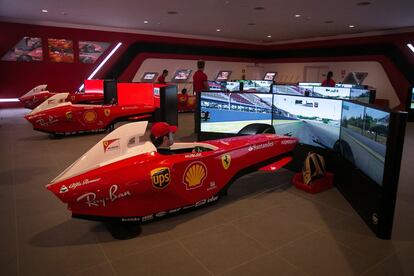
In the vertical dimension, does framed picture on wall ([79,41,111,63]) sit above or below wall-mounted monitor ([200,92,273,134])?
above

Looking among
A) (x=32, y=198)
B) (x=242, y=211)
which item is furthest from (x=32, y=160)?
(x=242, y=211)

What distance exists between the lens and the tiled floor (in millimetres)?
2258

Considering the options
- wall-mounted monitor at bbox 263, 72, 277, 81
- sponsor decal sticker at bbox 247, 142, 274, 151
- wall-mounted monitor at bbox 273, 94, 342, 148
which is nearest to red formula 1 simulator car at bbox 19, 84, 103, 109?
wall-mounted monitor at bbox 273, 94, 342, 148

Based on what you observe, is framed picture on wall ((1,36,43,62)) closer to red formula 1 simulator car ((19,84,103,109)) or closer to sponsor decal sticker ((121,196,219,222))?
red formula 1 simulator car ((19,84,103,109))

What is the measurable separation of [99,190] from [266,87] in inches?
328

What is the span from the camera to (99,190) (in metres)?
2.42

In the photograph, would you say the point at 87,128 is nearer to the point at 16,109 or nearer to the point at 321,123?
the point at 321,123

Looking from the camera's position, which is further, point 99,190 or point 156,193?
point 156,193

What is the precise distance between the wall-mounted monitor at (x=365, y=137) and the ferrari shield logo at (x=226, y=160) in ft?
4.51

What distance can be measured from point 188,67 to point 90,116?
878cm

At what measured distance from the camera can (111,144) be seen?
2.73 metres

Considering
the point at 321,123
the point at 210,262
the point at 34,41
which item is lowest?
the point at 210,262

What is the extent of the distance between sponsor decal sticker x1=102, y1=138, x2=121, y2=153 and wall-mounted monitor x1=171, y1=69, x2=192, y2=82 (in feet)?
40.2

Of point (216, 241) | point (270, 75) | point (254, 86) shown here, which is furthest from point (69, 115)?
point (270, 75)
